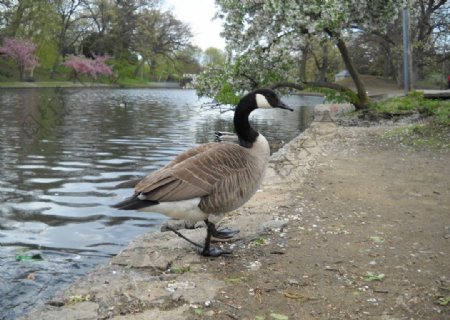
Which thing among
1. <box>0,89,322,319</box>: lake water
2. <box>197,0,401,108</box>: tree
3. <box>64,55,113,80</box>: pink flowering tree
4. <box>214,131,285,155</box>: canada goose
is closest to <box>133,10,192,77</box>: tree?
<box>64,55,113,80</box>: pink flowering tree

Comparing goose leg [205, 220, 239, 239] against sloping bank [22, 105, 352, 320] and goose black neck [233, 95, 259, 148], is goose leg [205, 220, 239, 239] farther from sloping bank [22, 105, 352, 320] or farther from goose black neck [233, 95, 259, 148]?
goose black neck [233, 95, 259, 148]

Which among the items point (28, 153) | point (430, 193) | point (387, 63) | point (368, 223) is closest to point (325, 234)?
point (368, 223)

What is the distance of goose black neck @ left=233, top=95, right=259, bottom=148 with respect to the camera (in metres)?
5.35

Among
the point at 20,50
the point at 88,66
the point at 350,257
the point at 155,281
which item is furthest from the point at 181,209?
the point at 88,66

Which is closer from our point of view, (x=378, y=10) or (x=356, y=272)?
(x=356, y=272)

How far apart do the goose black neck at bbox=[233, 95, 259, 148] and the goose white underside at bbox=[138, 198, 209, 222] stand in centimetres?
106

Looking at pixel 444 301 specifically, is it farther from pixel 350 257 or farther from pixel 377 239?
pixel 377 239

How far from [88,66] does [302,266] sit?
237 feet

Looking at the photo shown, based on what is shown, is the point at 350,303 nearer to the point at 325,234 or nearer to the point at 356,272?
the point at 356,272

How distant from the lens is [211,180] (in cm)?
470

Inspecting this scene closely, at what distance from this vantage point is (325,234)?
18.4ft

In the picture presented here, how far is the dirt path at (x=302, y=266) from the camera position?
12.6 ft

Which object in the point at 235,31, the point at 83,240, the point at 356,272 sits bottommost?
the point at 83,240

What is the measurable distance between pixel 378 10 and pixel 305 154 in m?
9.15
